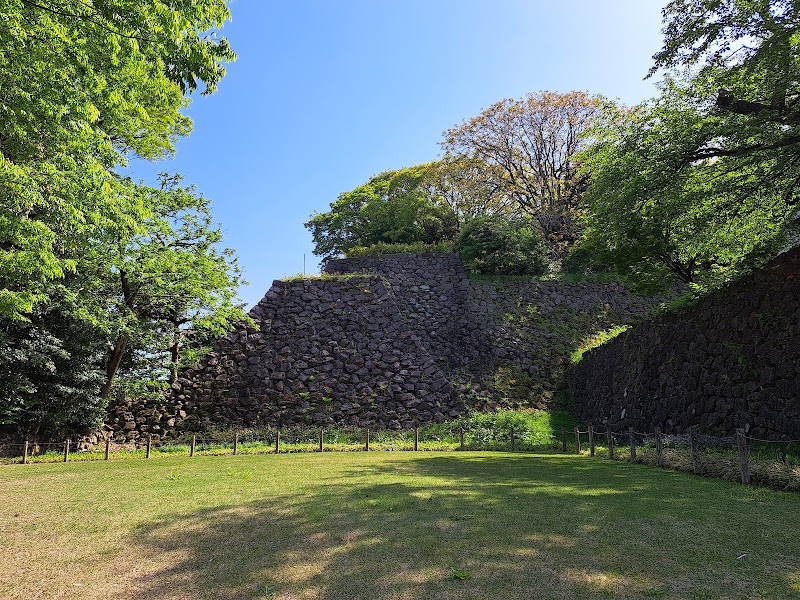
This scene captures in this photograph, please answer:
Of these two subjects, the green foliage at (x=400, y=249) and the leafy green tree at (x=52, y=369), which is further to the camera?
the green foliage at (x=400, y=249)

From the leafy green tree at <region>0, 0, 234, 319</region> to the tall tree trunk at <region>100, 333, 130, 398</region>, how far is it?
19.8 ft

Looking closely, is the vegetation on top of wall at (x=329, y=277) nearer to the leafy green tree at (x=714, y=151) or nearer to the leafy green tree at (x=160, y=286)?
the leafy green tree at (x=160, y=286)

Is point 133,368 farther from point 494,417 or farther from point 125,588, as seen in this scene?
point 125,588

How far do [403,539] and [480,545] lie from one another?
75 cm

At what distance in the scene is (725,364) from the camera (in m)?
11.5

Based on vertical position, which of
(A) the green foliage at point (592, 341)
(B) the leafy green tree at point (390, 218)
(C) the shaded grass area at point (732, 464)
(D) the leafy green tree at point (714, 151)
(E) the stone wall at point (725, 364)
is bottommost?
(C) the shaded grass area at point (732, 464)

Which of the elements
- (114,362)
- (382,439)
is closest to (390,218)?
(382,439)

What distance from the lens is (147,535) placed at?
512 cm

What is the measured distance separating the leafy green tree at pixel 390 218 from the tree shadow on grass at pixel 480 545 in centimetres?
2560

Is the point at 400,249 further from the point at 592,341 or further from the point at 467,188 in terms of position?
the point at 592,341

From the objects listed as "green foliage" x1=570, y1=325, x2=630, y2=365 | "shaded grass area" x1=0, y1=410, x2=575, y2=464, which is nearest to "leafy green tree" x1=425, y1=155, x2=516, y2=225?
"green foliage" x1=570, y1=325, x2=630, y2=365

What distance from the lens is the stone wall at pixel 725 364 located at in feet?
32.0

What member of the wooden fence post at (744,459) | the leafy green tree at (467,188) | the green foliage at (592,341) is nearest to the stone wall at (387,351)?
the green foliage at (592,341)

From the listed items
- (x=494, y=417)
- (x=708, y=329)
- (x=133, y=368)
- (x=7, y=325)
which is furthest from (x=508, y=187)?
(x=7, y=325)
